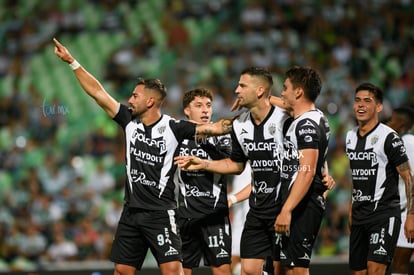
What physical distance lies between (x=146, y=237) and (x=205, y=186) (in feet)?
3.05

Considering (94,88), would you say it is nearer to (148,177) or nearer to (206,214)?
(148,177)

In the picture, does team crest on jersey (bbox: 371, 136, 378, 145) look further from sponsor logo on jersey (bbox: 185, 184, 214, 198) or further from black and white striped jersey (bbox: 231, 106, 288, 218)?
sponsor logo on jersey (bbox: 185, 184, 214, 198)

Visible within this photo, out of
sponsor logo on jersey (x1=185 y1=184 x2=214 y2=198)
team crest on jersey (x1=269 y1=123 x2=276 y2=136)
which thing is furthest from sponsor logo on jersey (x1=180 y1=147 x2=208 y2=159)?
team crest on jersey (x1=269 y1=123 x2=276 y2=136)

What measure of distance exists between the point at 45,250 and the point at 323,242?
13.7ft

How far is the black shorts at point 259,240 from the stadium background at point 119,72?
504cm

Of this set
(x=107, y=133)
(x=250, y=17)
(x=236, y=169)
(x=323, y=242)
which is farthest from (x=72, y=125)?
(x=236, y=169)

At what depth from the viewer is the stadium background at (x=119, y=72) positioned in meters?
13.3

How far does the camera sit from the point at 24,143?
Answer: 1489 cm

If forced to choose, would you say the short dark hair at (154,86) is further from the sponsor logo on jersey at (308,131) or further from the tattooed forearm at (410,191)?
the tattooed forearm at (410,191)

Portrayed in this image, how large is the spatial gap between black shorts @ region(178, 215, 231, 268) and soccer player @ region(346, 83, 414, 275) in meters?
1.20

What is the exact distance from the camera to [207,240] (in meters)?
8.24

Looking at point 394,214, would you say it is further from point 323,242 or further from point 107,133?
point 107,133

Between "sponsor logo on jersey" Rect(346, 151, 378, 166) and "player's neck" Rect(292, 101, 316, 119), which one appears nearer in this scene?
"player's neck" Rect(292, 101, 316, 119)

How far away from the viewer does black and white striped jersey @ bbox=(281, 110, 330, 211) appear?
699cm
